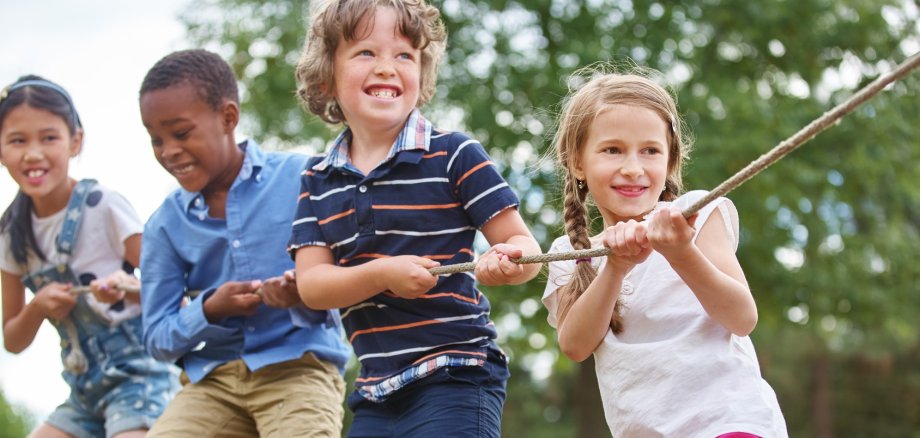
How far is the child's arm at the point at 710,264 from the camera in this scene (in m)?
2.47

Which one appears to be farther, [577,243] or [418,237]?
[418,237]

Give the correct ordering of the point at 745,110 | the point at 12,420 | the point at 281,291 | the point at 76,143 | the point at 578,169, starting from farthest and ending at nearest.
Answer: the point at 12,420
the point at 745,110
the point at 76,143
the point at 281,291
the point at 578,169

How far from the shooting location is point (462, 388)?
324 centimetres

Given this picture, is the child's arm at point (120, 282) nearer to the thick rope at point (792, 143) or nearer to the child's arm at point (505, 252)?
the child's arm at point (505, 252)

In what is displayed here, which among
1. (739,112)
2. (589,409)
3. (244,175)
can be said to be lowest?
(589,409)

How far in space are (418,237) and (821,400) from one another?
19.9 m

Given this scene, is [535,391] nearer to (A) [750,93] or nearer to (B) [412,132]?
(A) [750,93]

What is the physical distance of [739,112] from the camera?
11.7 metres

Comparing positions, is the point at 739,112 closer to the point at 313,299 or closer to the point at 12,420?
the point at 313,299

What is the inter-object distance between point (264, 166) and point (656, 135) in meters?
1.69

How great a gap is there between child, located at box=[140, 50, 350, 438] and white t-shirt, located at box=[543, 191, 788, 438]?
1.19 metres

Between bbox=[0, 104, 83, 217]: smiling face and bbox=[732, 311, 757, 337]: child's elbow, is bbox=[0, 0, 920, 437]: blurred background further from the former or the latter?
bbox=[732, 311, 757, 337]: child's elbow

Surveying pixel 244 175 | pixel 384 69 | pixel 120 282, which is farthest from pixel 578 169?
pixel 120 282

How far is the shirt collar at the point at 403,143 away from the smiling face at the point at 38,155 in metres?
1.59
